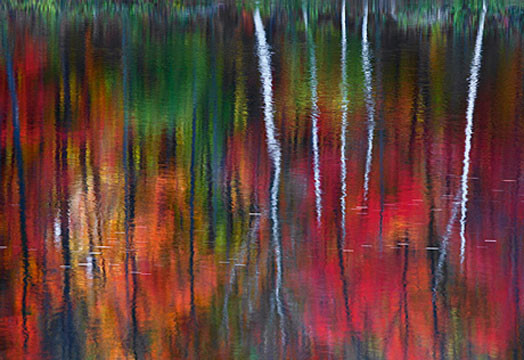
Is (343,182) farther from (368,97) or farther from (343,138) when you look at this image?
(368,97)

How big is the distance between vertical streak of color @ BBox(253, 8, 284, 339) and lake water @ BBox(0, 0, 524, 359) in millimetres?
25

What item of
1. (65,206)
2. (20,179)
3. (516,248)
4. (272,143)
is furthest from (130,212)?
(516,248)


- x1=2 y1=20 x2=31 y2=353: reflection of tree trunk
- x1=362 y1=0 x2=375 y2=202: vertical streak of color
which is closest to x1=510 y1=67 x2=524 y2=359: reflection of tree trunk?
x1=362 y1=0 x2=375 y2=202: vertical streak of color

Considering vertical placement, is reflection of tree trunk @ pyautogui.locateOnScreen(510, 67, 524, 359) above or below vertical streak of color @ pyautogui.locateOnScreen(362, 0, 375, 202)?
below

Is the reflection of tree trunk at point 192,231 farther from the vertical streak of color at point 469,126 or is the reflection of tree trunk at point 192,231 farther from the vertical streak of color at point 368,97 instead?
the vertical streak of color at point 469,126

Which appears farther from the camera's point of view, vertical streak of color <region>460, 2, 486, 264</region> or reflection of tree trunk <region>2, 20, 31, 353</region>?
vertical streak of color <region>460, 2, 486, 264</region>

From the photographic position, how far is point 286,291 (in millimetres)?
5074

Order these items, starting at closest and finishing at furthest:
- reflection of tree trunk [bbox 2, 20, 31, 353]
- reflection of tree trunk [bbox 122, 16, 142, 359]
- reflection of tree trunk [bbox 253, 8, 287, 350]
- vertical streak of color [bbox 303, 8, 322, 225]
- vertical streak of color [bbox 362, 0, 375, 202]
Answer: reflection of tree trunk [bbox 122, 16, 142, 359], reflection of tree trunk [bbox 2, 20, 31, 353], reflection of tree trunk [bbox 253, 8, 287, 350], vertical streak of color [bbox 303, 8, 322, 225], vertical streak of color [bbox 362, 0, 375, 202]

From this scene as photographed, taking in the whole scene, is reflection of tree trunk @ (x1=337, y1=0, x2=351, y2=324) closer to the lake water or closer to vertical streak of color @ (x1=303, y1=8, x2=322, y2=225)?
the lake water

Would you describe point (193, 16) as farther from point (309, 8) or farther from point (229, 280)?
point (229, 280)

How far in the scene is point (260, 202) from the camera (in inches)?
259

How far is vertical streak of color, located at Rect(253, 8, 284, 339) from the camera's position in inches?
214

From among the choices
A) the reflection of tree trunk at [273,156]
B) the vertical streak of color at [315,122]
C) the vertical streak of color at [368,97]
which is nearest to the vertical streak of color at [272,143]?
the reflection of tree trunk at [273,156]

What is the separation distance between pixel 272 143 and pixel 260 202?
64.0 inches
